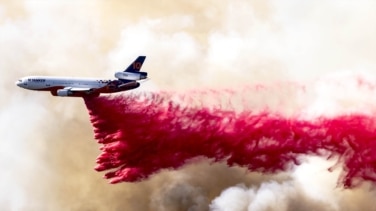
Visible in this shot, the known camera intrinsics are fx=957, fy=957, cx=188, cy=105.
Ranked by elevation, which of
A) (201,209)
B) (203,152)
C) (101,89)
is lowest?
(201,209)

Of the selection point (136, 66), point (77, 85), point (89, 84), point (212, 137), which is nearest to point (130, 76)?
point (136, 66)

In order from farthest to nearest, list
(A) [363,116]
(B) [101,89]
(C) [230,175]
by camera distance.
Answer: (C) [230,175] → (B) [101,89] → (A) [363,116]

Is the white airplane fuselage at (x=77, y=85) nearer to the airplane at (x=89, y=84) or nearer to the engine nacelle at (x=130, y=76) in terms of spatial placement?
the airplane at (x=89, y=84)

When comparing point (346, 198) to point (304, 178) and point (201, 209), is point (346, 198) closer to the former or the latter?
point (304, 178)

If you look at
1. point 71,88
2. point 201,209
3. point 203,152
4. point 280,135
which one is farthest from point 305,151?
point 71,88

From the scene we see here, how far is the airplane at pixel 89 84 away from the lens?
82.6 metres

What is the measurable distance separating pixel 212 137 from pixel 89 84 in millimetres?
12148

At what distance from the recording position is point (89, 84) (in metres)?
84.1

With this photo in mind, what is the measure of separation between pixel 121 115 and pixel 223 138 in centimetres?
952

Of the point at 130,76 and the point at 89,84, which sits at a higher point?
the point at 130,76

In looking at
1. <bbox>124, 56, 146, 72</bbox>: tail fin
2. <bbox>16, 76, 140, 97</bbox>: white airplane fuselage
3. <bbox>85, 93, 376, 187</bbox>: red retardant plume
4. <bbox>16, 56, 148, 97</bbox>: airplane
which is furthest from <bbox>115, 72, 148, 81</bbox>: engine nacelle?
<bbox>85, 93, 376, 187</bbox>: red retardant plume

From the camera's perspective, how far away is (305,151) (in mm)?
77688

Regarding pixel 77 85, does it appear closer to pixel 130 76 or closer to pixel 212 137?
pixel 130 76

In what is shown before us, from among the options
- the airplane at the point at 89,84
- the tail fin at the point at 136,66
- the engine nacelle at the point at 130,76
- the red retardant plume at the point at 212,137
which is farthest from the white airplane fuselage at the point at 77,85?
the tail fin at the point at 136,66
